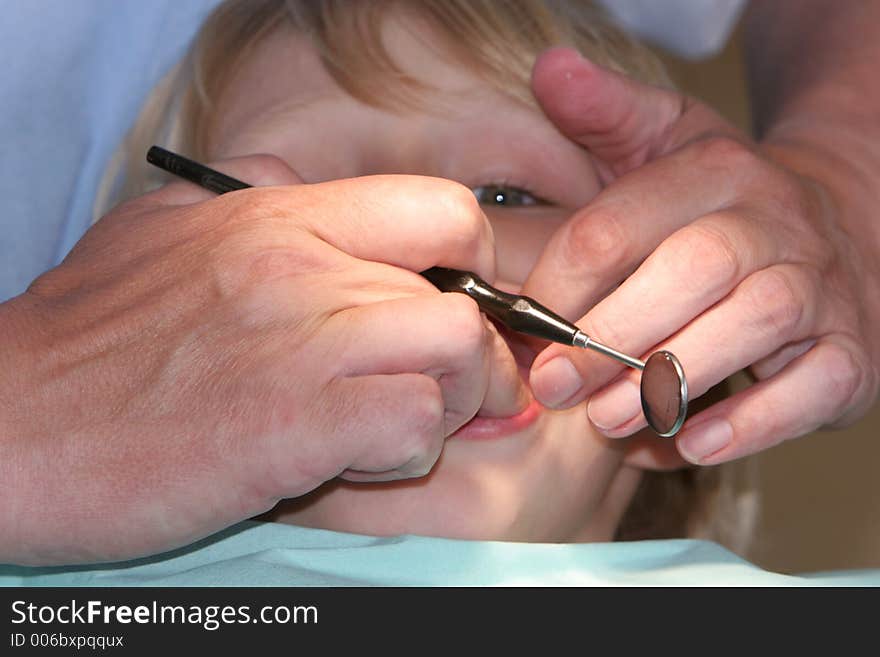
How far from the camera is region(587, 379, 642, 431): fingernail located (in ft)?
3.15

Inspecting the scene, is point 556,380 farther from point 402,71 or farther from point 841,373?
point 402,71

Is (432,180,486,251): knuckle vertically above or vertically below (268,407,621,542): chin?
above

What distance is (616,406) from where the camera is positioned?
964 mm

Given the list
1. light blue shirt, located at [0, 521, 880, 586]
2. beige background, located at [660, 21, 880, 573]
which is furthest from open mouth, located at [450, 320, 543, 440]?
beige background, located at [660, 21, 880, 573]

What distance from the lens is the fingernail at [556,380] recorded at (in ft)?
3.07

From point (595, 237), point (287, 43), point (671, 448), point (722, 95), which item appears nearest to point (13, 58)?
point (287, 43)

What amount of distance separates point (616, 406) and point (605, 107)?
360 millimetres

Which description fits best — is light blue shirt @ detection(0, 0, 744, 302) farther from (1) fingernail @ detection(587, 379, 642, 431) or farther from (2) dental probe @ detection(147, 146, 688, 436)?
(1) fingernail @ detection(587, 379, 642, 431)

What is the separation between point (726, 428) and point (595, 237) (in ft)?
0.69

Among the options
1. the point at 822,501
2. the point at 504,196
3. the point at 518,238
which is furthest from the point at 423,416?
the point at 822,501

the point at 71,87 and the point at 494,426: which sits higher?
the point at 71,87

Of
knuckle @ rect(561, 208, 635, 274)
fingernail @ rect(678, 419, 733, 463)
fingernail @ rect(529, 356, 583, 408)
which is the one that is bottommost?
fingernail @ rect(678, 419, 733, 463)

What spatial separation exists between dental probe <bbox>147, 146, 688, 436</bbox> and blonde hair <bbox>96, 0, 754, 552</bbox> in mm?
370

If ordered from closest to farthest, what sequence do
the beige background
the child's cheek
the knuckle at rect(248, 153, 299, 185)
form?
the knuckle at rect(248, 153, 299, 185) → the child's cheek → the beige background
